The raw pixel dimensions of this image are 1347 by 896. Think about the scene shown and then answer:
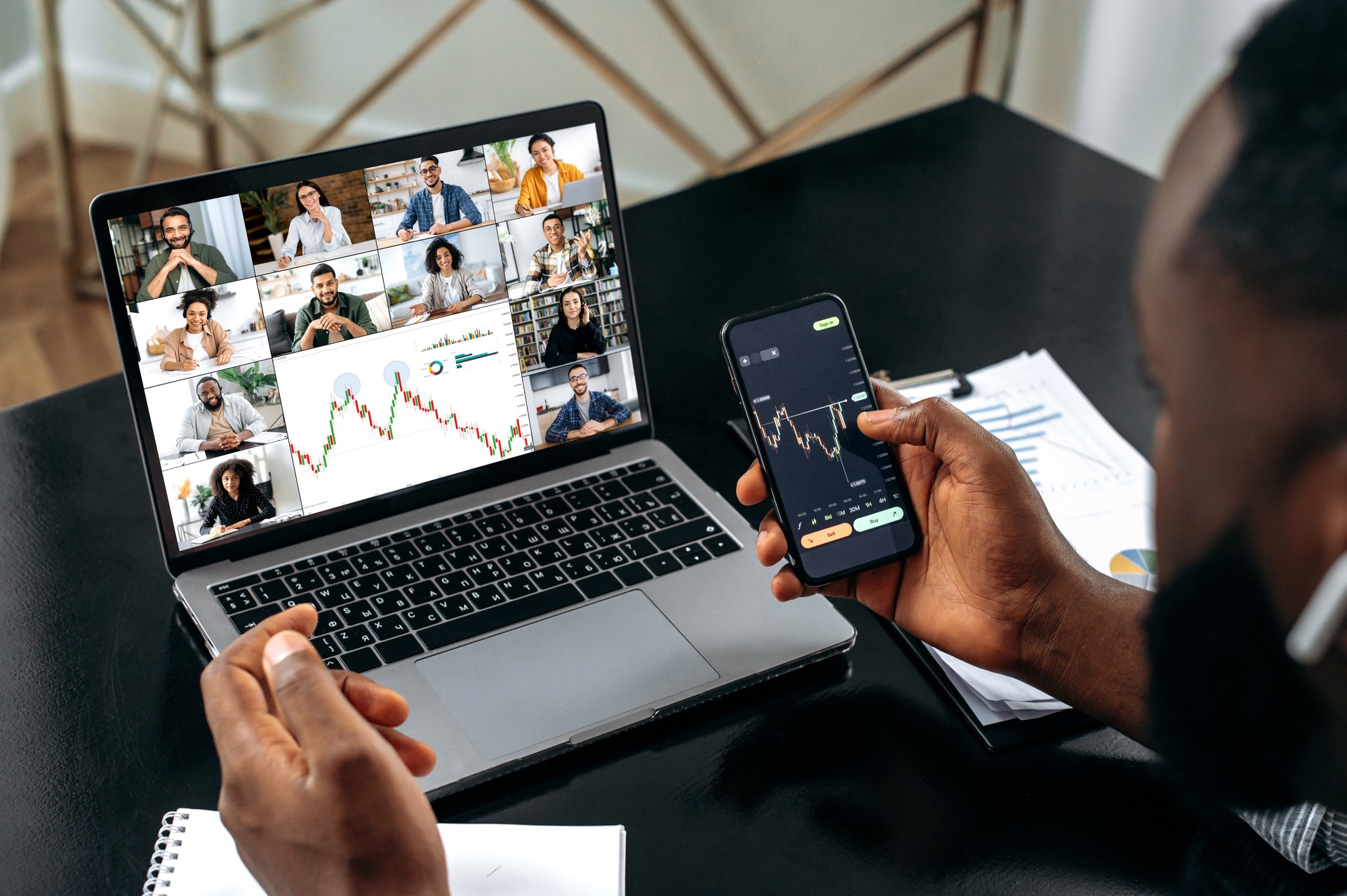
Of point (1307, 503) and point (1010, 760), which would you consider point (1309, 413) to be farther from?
point (1010, 760)

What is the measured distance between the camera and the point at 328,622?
777mm

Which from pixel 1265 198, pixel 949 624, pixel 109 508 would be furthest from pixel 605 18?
pixel 1265 198

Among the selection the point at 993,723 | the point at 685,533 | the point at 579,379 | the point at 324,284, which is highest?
the point at 324,284

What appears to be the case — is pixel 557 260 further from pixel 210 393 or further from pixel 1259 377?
pixel 1259 377

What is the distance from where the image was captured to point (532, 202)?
872 mm

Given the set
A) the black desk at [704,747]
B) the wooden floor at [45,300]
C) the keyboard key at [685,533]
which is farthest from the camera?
the wooden floor at [45,300]

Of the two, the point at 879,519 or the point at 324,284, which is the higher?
the point at 324,284

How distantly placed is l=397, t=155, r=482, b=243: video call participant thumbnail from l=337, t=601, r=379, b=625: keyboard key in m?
0.26

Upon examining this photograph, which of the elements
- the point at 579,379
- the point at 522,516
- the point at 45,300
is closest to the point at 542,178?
the point at 579,379

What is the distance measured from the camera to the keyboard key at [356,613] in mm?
780

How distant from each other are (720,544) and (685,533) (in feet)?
0.09

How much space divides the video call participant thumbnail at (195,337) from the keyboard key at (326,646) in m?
0.21

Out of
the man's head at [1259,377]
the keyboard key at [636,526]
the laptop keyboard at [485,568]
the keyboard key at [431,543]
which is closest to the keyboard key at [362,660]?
the laptop keyboard at [485,568]

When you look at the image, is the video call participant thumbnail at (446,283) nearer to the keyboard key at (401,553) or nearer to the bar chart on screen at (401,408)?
the bar chart on screen at (401,408)
